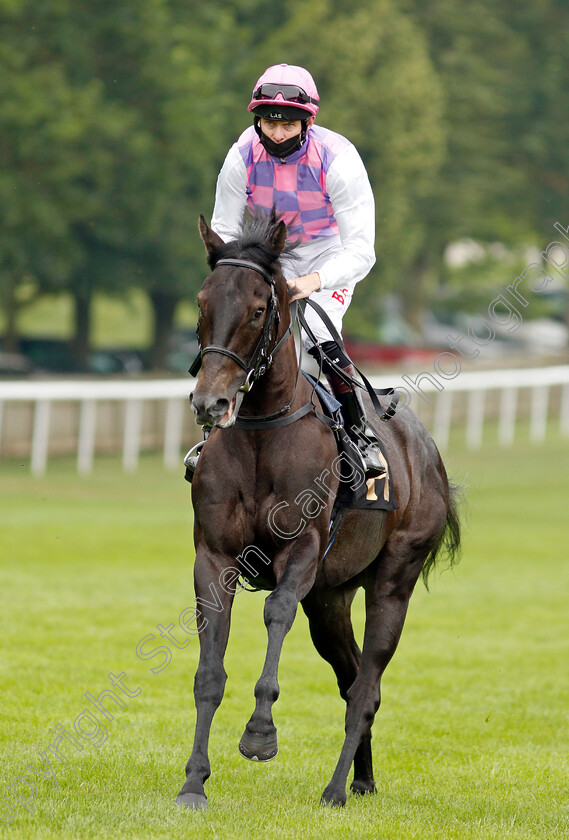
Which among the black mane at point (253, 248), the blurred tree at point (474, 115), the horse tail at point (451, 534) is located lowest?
the horse tail at point (451, 534)

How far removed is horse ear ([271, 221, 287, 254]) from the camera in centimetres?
478

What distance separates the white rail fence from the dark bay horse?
30.8 feet

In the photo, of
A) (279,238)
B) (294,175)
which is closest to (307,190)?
(294,175)

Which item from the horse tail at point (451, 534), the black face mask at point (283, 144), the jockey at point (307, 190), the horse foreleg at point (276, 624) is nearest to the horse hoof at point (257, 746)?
the horse foreleg at point (276, 624)

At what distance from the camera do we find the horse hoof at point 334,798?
5.08 m

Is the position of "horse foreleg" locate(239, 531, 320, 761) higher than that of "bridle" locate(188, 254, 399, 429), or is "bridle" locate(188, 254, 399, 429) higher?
"bridle" locate(188, 254, 399, 429)

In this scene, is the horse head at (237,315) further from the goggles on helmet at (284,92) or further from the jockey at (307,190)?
the goggles on helmet at (284,92)

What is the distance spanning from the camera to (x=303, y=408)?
197 inches

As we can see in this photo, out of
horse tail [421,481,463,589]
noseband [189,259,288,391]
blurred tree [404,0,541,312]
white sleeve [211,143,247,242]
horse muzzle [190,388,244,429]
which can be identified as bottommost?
horse tail [421,481,463,589]

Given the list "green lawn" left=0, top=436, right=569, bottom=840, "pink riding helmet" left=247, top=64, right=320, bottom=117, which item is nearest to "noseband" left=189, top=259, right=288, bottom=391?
"pink riding helmet" left=247, top=64, right=320, bottom=117

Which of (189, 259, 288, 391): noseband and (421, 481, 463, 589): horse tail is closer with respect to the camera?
(189, 259, 288, 391): noseband

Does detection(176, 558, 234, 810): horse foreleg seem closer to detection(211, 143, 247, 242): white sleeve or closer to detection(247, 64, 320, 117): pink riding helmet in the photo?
detection(211, 143, 247, 242): white sleeve

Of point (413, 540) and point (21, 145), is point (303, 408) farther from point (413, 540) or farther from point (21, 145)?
point (21, 145)

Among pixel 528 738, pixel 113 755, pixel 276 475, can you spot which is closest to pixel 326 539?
pixel 276 475
